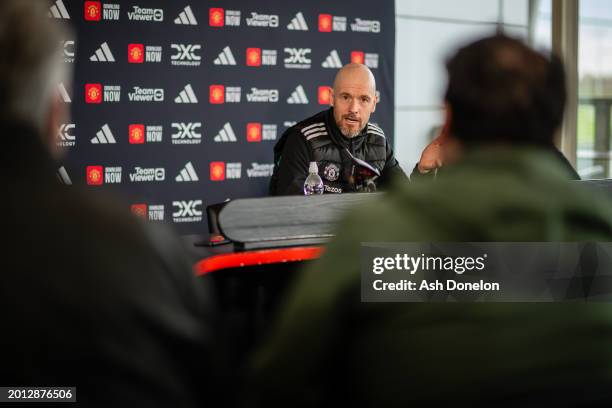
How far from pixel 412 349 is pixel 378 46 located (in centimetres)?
414

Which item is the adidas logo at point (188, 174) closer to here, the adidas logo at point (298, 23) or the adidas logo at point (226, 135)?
the adidas logo at point (226, 135)

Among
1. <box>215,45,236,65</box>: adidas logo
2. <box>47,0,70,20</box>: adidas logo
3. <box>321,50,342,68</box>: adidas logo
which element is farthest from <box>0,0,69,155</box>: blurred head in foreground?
<box>321,50,342,68</box>: adidas logo

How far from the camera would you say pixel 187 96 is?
14.0 feet

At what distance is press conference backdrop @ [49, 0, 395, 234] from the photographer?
13.2 ft

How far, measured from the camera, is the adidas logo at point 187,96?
13.9 feet

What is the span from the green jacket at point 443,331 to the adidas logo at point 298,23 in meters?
3.78

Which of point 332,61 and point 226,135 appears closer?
point 226,135

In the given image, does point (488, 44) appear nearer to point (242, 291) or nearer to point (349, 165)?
point (242, 291)

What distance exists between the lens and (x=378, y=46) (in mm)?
4789

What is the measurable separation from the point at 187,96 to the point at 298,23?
855 millimetres

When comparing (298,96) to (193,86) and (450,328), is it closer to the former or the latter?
(193,86)

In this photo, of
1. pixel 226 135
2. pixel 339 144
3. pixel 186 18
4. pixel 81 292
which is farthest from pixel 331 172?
pixel 81 292

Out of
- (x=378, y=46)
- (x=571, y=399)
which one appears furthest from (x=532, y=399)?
(x=378, y=46)

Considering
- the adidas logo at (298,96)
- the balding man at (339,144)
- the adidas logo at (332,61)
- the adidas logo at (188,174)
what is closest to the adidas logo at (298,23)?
the adidas logo at (332,61)
